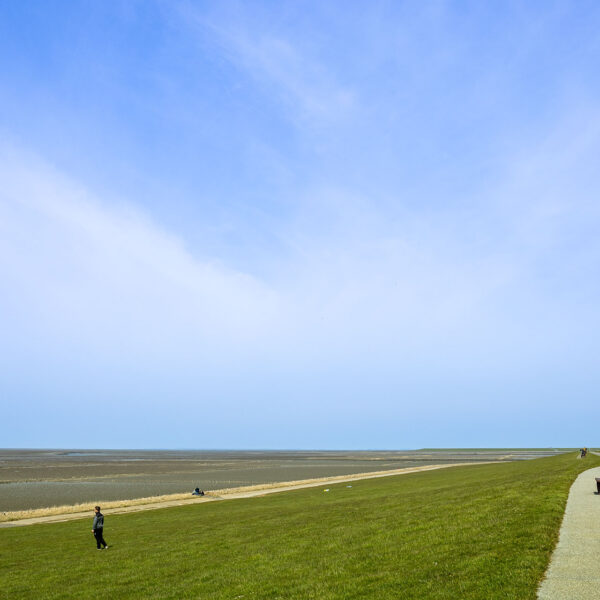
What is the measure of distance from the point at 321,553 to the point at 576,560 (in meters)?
8.95

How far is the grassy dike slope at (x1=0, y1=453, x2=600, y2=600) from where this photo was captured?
45.7ft

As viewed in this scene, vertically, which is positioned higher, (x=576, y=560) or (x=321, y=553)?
(x=576, y=560)

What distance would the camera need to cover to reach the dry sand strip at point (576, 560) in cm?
1129

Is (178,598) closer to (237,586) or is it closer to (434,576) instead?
(237,586)

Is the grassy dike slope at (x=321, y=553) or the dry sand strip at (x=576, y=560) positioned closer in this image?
the dry sand strip at (x=576, y=560)

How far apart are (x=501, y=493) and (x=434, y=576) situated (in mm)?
16318

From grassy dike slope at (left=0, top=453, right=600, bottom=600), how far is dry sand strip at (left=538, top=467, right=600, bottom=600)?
1.09 ft

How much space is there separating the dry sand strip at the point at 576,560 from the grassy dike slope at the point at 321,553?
0.33 meters

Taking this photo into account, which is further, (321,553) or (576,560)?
(321,553)

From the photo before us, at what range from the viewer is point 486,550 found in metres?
15.5

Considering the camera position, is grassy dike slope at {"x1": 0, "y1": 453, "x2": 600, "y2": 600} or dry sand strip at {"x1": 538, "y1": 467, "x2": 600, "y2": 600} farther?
grassy dike slope at {"x1": 0, "y1": 453, "x2": 600, "y2": 600}

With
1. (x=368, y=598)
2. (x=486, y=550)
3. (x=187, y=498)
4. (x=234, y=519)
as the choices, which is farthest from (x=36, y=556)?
(x=187, y=498)

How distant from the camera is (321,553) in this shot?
19219 mm

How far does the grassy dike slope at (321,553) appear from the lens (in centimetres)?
1392
